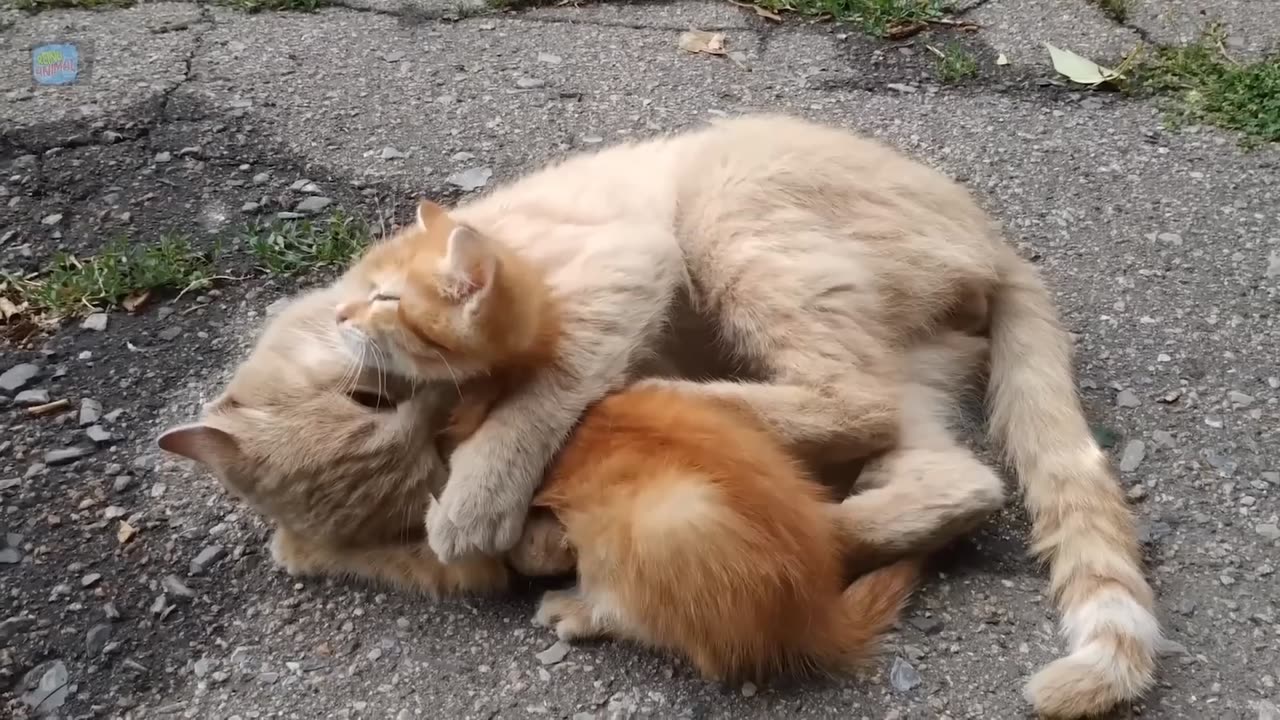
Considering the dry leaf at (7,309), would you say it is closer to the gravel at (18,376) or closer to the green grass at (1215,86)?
the gravel at (18,376)

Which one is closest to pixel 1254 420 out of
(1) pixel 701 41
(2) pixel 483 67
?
(1) pixel 701 41

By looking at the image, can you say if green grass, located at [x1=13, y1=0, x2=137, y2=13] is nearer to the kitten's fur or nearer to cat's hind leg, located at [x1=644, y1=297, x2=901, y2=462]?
the kitten's fur

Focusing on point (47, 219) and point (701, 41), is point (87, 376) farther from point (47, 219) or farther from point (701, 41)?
point (701, 41)

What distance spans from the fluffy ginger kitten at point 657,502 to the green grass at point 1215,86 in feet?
8.36

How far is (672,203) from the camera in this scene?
2818 millimetres

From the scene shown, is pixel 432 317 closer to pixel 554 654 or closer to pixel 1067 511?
pixel 554 654

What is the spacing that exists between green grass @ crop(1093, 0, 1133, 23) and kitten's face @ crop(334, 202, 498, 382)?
3.49 meters

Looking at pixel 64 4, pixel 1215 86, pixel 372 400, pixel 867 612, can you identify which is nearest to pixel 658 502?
pixel 867 612

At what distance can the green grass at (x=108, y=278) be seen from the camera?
322cm

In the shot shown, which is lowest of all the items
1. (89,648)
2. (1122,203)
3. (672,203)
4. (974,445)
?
(89,648)

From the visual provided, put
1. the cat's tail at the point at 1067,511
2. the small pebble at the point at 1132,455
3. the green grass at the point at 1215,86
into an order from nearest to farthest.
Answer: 1. the cat's tail at the point at 1067,511
2. the small pebble at the point at 1132,455
3. the green grass at the point at 1215,86

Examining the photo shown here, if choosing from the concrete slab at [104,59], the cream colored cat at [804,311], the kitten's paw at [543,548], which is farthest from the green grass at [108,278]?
the kitten's paw at [543,548]

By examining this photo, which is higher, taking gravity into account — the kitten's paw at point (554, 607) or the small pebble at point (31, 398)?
the small pebble at point (31, 398)

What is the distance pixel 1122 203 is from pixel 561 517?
2.39m
